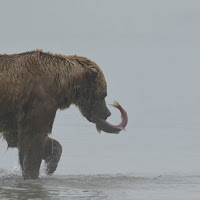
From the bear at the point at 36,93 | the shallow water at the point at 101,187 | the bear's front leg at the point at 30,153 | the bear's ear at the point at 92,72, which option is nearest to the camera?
the shallow water at the point at 101,187

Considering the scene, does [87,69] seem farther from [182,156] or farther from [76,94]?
[182,156]

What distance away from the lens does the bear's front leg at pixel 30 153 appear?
1338 centimetres

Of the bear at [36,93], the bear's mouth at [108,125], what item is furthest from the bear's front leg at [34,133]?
the bear's mouth at [108,125]

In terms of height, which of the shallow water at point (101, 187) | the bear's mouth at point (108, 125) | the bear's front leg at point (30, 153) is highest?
the bear's mouth at point (108, 125)

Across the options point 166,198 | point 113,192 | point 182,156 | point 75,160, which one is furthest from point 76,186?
point 182,156

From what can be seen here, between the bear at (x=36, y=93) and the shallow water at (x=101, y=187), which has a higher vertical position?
the bear at (x=36, y=93)

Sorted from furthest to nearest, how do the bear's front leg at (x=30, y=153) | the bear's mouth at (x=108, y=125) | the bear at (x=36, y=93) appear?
1. the bear's mouth at (x=108, y=125)
2. the bear's front leg at (x=30, y=153)
3. the bear at (x=36, y=93)

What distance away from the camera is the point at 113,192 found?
12.4 m

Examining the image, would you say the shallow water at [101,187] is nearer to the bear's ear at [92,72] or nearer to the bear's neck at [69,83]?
the bear's neck at [69,83]

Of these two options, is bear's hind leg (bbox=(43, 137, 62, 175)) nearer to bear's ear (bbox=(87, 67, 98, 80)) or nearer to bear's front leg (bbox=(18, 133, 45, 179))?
bear's front leg (bbox=(18, 133, 45, 179))

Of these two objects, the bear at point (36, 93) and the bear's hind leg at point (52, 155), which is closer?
the bear at point (36, 93)

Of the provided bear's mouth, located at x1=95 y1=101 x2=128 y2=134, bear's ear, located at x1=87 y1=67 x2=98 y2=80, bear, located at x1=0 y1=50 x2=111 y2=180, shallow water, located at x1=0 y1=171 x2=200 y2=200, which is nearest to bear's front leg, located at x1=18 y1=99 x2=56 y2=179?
bear, located at x1=0 y1=50 x2=111 y2=180

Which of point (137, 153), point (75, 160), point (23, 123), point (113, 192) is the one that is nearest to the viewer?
point (113, 192)

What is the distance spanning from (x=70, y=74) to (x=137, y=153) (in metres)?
6.23
